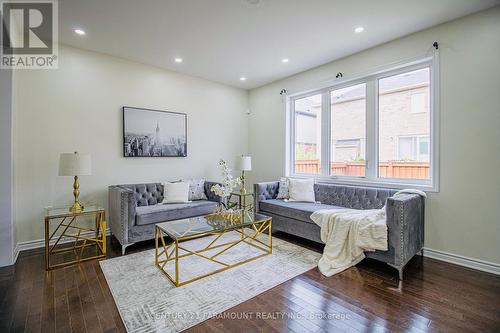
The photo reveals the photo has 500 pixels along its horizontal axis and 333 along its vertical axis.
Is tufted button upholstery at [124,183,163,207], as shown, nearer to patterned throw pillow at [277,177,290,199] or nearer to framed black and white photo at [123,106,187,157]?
framed black and white photo at [123,106,187,157]

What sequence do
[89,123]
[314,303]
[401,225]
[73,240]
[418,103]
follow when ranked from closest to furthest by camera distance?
A: 1. [314,303]
2. [401,225]
3. [418,103]
4. [73,240]
5. [89,123]

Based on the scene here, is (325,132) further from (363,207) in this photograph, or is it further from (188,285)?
(188,285)

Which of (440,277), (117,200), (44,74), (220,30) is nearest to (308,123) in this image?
(220,30)

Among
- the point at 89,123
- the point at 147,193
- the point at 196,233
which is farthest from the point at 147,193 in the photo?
the point at 196,233

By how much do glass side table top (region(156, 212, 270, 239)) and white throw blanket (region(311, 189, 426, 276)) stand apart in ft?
2.69

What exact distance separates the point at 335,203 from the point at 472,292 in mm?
1832

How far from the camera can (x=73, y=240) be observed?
3551 millimetres

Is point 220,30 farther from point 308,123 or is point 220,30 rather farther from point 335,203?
point 335,203

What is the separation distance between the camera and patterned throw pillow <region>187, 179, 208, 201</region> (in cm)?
428

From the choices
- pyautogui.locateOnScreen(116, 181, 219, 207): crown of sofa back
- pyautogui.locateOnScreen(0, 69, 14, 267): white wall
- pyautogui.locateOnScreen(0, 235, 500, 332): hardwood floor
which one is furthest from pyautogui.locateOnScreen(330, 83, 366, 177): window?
Answer: pyautogui.locateOnScreen(0, 69, 14, 267): white wall

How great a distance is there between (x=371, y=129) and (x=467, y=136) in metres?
1.13

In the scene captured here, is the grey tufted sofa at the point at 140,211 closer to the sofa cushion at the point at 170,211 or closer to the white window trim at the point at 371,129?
the sofa cushion at the point at 170,211

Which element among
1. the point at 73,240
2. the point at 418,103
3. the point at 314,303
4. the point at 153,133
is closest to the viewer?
the point at 314,303

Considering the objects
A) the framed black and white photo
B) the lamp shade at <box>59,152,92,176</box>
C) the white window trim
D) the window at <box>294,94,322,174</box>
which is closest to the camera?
the lamp shade at <box>59,152,92,176</box>
